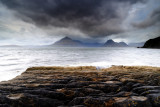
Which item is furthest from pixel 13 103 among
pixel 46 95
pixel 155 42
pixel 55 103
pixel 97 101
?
pixel 155 42

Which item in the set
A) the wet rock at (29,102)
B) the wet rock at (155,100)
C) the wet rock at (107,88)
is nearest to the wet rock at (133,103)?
the wet rock at (155,100)

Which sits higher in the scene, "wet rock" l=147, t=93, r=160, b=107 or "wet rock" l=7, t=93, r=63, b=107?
"wet rock" l=7, t=93, r=63, b=107

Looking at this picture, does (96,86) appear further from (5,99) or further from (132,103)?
(5,99)

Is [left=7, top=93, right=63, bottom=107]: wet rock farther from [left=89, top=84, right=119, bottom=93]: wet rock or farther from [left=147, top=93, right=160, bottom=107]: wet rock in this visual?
[left=147, top=93, right=160, bottom=107]: wet rock

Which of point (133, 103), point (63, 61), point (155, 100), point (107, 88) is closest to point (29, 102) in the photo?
point (107, 88)

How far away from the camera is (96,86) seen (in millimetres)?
4602

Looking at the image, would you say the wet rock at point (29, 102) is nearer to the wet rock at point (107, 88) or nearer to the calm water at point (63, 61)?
the wet rock at point (107, 88)

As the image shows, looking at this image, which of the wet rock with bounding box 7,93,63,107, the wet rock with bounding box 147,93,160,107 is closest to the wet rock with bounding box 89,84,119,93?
the wet rock with bounding box 147,93,160,107

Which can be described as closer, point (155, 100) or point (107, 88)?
point (155, 100)

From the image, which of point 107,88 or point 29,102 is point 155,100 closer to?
point 107,88

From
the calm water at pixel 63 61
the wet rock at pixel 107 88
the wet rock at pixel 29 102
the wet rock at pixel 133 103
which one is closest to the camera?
the wet rock at pixel 133 103

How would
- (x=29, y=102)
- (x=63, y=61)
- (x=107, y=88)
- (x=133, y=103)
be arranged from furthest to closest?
(x=63, y=61)
(x=107, y=88)
(x=29, y=102)
(x=133, y=103)

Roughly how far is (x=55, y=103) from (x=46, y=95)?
28.3 inches

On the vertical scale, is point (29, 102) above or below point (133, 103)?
above
